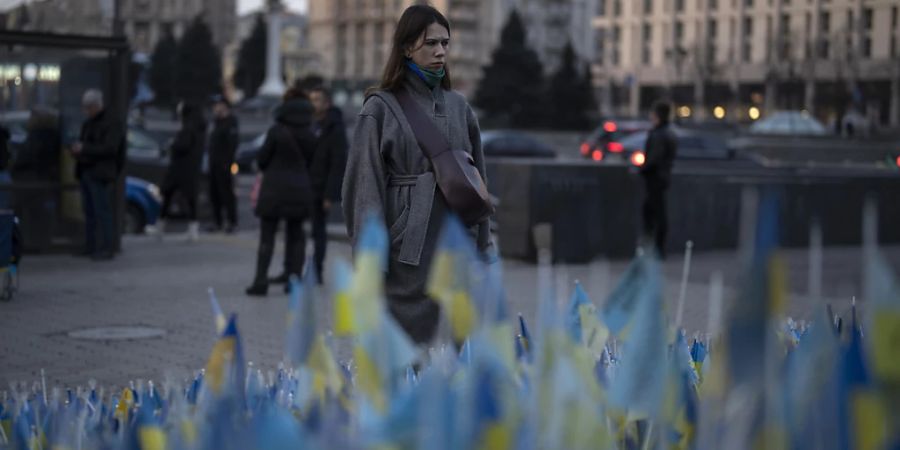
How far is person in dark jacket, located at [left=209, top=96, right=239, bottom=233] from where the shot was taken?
19.3 m

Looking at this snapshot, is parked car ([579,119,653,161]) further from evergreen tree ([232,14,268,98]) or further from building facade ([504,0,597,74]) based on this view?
building facade ([504,0,597,74])

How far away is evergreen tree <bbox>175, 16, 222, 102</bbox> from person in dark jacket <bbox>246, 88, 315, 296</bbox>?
93.2m

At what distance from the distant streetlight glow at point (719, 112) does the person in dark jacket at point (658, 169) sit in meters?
96.7

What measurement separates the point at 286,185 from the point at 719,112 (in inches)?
3974

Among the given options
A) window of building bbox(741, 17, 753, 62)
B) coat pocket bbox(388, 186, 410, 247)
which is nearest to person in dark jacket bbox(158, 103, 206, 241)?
coat pocket bbox(388, 186, 410, 247)

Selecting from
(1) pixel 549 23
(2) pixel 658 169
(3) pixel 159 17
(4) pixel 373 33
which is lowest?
(2) pixel 658 169

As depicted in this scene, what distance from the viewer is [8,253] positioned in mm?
11320

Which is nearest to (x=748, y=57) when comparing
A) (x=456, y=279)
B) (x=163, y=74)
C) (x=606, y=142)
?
(x=163, y=74)

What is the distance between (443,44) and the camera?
5.47 meters

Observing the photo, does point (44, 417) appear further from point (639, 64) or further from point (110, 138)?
point (639, 64)

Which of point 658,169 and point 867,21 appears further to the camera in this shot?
point 867,21

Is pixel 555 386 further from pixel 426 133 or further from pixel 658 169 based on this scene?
pixel 658 169

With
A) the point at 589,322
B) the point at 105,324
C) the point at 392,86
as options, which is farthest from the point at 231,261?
the point at 589,322

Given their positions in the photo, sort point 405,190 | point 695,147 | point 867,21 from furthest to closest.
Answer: point 867,21 < point 695,147 < point 405,190
